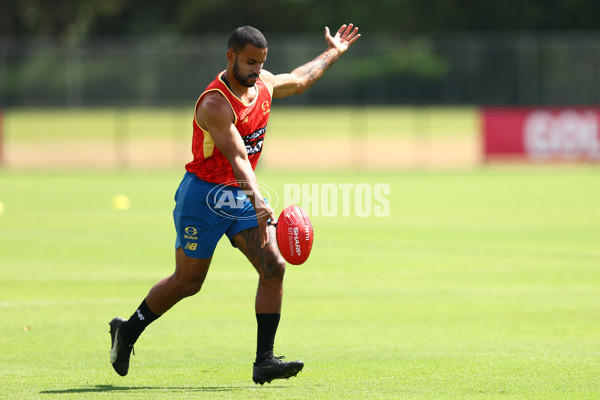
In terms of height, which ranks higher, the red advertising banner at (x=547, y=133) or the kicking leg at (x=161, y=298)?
the red advertising banner at (x=547, y=133)

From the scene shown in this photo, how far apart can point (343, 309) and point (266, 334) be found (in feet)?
10.9

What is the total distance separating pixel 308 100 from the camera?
A: 157 feet

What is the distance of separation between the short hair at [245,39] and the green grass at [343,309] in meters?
2.49

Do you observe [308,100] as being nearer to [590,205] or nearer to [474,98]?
[474,98]

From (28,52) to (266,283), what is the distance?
38.6 m

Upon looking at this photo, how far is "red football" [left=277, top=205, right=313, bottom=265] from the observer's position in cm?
760

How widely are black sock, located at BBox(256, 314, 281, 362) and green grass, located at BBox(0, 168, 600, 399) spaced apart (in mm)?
283

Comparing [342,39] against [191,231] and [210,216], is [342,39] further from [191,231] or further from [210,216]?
[191,231]

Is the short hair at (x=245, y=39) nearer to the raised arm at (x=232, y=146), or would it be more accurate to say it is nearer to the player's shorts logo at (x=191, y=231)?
the raised arm at (x=232, y=146)

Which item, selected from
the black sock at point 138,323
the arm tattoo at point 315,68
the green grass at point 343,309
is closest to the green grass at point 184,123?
the green grass at point 343,309

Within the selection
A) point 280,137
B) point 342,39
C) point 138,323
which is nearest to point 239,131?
point 138,323

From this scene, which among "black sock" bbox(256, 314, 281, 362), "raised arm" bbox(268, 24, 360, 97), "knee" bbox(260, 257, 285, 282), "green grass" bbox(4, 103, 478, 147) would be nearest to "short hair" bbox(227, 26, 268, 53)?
"raised arm" bbox(268, 24, 360, 97)

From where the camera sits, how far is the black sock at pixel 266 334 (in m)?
7.53

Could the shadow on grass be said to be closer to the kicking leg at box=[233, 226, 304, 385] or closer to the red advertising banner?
the kicking leg at box=[233, 226, 304, 385]
